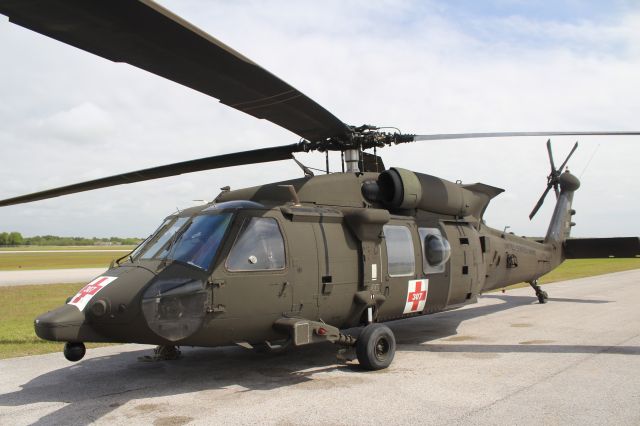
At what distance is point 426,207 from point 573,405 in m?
4.28

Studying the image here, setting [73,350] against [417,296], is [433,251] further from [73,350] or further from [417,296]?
[73,350]

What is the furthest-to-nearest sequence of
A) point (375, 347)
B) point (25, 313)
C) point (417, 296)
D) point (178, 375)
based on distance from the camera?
point (25, 313)
point (417, 296)
point (375, 347)
point (178, 375)

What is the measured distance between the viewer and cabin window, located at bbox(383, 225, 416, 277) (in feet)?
27.5

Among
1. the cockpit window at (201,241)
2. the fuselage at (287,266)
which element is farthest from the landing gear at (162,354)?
the cockpit window at (201,241)

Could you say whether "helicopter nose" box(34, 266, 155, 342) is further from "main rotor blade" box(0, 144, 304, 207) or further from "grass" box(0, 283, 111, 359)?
"grass" box(0, 283, 111, 359)

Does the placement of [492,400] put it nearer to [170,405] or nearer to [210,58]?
[170,405]

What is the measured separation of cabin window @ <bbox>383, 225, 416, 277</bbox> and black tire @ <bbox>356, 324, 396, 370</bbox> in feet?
3.56

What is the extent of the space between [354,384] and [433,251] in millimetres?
3221

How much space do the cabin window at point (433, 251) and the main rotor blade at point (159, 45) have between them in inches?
153

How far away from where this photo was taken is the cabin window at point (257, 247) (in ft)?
21.7

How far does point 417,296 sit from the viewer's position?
28.9ft

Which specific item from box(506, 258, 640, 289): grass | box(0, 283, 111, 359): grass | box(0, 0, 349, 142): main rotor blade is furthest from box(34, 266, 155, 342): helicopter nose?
box(506, 258, 640, 289): grass

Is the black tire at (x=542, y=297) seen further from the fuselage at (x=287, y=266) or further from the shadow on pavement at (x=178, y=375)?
the shadow on pavement at (x=178, y=375)

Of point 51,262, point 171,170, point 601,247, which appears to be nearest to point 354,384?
point 171,170
